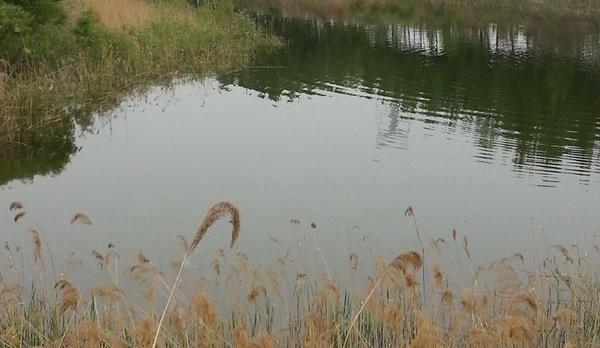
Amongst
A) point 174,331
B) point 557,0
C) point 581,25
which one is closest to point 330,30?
point 581,25

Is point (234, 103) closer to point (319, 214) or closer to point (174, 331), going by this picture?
point (319, 214)

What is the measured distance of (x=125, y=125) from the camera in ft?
45.8

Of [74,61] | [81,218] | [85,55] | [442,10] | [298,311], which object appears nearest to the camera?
[81,218]

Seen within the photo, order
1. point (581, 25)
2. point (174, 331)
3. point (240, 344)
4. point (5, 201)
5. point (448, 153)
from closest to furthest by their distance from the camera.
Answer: point (240, 344)
point (174, 331)
point (5, 201)
point (448, 153)
point (581, 25)

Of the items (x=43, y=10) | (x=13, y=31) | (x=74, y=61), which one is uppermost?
(x=43, y=10)

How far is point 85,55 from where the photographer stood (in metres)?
15.2

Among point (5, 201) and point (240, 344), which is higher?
point (240, 344)

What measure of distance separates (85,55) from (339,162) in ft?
20.9

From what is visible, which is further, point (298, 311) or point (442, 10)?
point (442, 10)

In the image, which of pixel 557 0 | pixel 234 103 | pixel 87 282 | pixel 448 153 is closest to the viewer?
pixel 87 282

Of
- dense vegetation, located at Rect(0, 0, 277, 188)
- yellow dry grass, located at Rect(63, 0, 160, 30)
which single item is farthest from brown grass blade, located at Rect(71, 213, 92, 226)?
yellow dry grass, located at Rect(63, 0, 160, 30)

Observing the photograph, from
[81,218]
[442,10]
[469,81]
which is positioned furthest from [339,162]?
[442,10]

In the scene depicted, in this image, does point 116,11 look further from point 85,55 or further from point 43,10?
point 43,10

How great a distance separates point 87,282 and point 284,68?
1474cm
